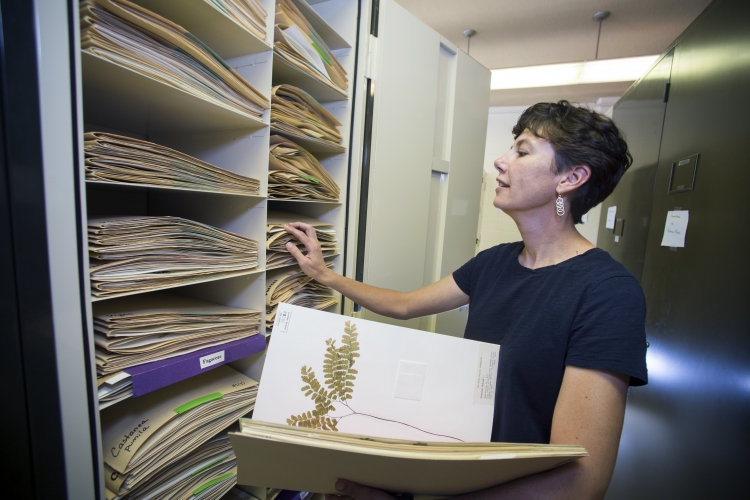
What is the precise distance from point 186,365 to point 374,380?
19.4 inches

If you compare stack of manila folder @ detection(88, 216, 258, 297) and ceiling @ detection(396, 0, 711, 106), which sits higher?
ceiling @ detection(396, 0, 711, 106)

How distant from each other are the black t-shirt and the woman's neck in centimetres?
4

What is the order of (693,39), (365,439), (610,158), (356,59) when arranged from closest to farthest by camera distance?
(365,439) → (610,158) → (356,59) → (693,39)

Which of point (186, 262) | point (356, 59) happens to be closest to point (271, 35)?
point (356, 59)

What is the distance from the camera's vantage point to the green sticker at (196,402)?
36.1 inches

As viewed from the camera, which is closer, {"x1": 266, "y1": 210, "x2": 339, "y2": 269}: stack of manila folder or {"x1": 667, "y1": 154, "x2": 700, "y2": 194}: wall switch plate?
{"x1": 266, "y1": 210, "x2": 339, "y2": 269}: stack of manila folder

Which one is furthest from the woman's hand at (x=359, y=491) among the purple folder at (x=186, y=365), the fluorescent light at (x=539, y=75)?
the fluorescent light at (x=539, y=75)

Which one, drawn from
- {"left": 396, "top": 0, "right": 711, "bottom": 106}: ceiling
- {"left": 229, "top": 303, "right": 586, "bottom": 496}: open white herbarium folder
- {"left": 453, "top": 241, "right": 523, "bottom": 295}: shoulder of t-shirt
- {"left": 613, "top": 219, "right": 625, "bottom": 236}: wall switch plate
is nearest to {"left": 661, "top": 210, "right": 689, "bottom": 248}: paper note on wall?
{"left": 613, "top": 219, "right": 625, "bottom": 236}: wall switch plate

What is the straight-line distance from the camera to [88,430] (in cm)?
66

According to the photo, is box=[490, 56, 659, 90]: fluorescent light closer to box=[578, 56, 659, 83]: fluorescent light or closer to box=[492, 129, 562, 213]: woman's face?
box=[578, 56, 659, 83]: fluorescent light

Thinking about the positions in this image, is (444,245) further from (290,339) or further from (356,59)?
(290,339)

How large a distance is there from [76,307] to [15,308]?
0.08 meters

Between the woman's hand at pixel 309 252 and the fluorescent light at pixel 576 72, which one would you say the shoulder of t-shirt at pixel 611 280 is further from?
the fluorescent light at pixel 576 72

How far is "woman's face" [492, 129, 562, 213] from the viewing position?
0.90m
